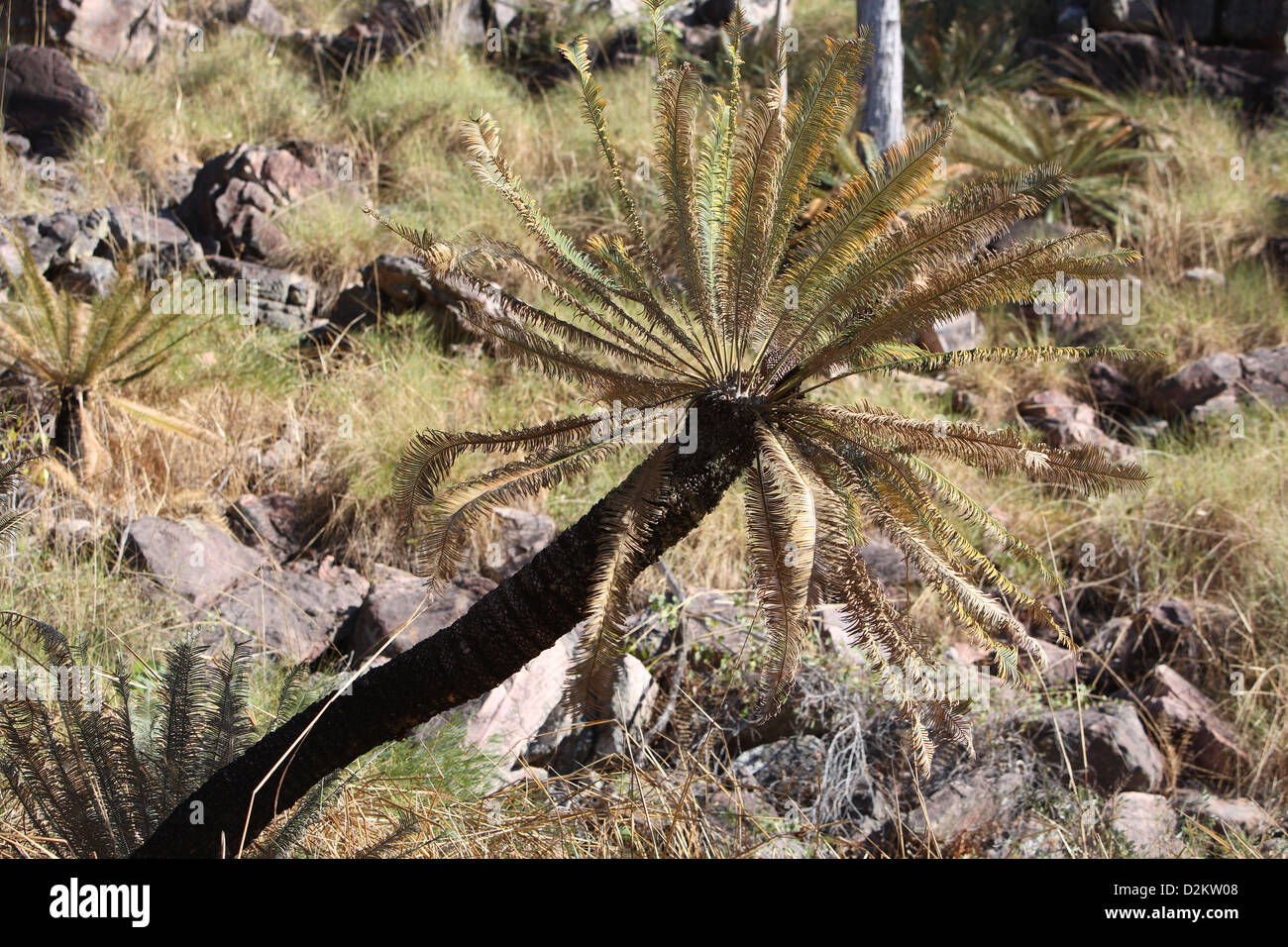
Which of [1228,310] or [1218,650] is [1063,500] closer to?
[1218,650]

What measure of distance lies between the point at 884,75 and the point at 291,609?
610cm

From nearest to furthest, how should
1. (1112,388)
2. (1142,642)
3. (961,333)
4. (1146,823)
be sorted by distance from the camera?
1. (1146,823)
2. (1142,642)
3. (1112,388)
4. (961,333)

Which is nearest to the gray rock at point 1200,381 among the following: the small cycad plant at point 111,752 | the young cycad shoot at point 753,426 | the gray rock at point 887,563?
the gray rock at point 887,563

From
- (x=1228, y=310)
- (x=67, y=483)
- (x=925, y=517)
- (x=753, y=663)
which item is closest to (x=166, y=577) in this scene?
(x=67, y=483)

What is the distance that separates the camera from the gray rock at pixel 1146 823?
12.8 feet

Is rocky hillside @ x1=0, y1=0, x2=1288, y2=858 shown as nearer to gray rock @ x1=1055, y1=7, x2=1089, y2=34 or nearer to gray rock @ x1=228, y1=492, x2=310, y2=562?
gray rock @ x1=228, y1=492, x2=310, y2=562

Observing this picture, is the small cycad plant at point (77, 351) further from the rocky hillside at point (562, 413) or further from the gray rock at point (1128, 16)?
the gray rock at point (1128, 16)

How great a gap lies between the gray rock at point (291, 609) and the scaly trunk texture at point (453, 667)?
1.81m

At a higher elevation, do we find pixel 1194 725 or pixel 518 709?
pixel 518 709

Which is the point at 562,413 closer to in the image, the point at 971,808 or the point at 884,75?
the point at 971,808

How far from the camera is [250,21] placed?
10297mm

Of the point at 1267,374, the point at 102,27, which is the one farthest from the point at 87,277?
the point at 1267,374

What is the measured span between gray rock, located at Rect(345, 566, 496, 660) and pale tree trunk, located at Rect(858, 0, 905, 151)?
17.3ft

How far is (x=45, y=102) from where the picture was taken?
793 centimetres
